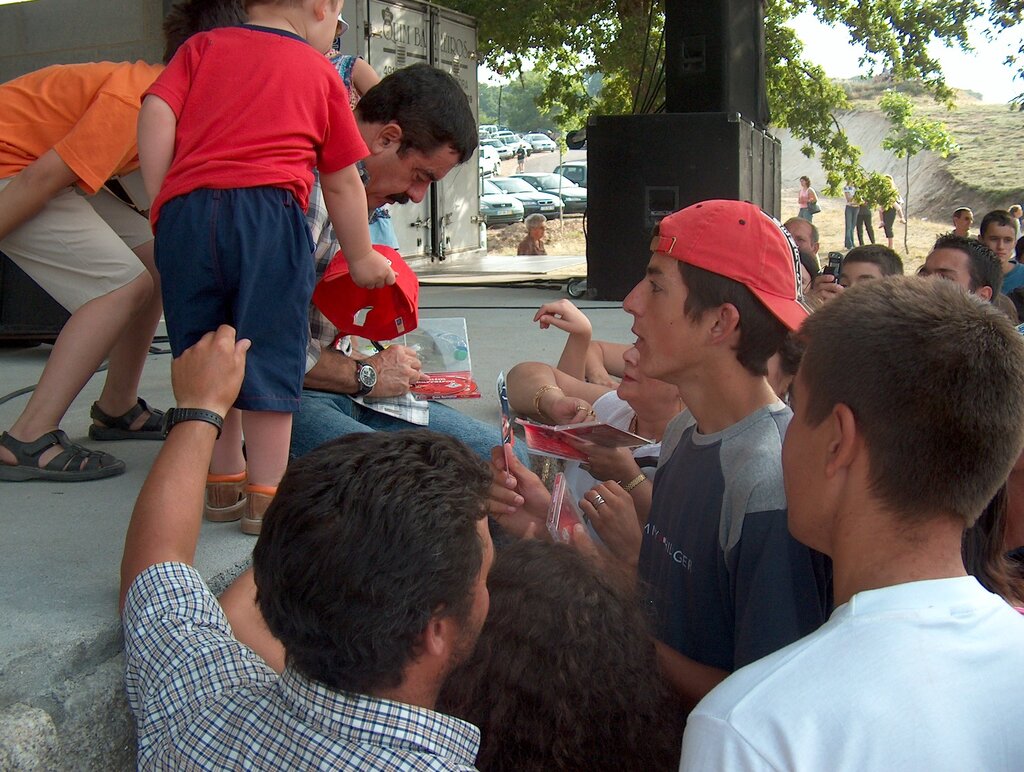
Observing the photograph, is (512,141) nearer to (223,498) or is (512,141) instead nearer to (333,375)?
(333,375)

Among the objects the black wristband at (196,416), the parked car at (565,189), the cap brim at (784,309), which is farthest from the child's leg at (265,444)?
the parked car at (565,189)

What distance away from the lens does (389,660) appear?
1.26 meters

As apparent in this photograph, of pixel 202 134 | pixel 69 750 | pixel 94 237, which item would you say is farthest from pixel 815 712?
pixel 94 237

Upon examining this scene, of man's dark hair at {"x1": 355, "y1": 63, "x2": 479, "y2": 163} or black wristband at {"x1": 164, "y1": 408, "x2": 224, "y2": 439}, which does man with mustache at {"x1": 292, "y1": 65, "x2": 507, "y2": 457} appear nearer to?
man's dark hair at {"x1": 355, "y1": 63, "x2": 479, "y2": 163}

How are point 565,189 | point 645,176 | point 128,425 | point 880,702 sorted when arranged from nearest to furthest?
point 880,702 → point 128,425 → point 645,176 → point 565,189

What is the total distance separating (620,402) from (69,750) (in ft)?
6.23

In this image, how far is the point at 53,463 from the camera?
2814 millimetres

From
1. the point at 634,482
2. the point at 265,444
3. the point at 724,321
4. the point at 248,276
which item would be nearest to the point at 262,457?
the point at 265,444

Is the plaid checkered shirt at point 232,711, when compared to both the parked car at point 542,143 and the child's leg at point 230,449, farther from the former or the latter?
the parked car at point 542,143

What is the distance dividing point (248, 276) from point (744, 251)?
3.75 ft

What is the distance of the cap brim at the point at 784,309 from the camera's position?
2.06 meters

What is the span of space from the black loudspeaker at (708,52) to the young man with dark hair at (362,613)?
8.13m

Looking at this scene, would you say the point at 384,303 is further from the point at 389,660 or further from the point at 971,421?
the point at 971,421

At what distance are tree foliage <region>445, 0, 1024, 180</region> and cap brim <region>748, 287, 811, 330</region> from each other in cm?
1065
